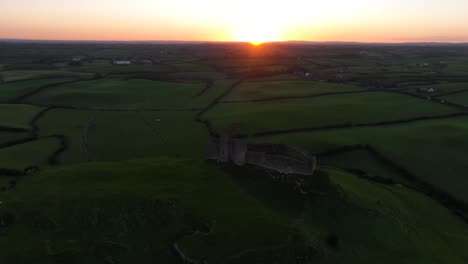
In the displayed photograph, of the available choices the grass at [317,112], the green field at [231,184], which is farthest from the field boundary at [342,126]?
the grass at [317,112]

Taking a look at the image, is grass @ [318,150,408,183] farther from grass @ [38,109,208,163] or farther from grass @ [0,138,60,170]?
grass @ [0,138,60,170]

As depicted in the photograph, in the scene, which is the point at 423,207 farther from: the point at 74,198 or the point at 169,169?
the point at 74,198

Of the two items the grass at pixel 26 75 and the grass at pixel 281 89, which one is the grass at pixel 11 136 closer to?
the grass at pixel 281 89

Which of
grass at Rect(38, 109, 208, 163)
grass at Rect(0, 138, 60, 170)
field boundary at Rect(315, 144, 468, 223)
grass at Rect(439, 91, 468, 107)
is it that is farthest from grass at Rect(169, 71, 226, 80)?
field boundary at Rect(315, 144, 468, 223)

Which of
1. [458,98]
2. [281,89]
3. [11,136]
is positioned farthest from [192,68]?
[11,136]

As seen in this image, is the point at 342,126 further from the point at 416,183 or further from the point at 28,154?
the point at 28,154

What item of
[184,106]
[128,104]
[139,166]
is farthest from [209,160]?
[128,104]
